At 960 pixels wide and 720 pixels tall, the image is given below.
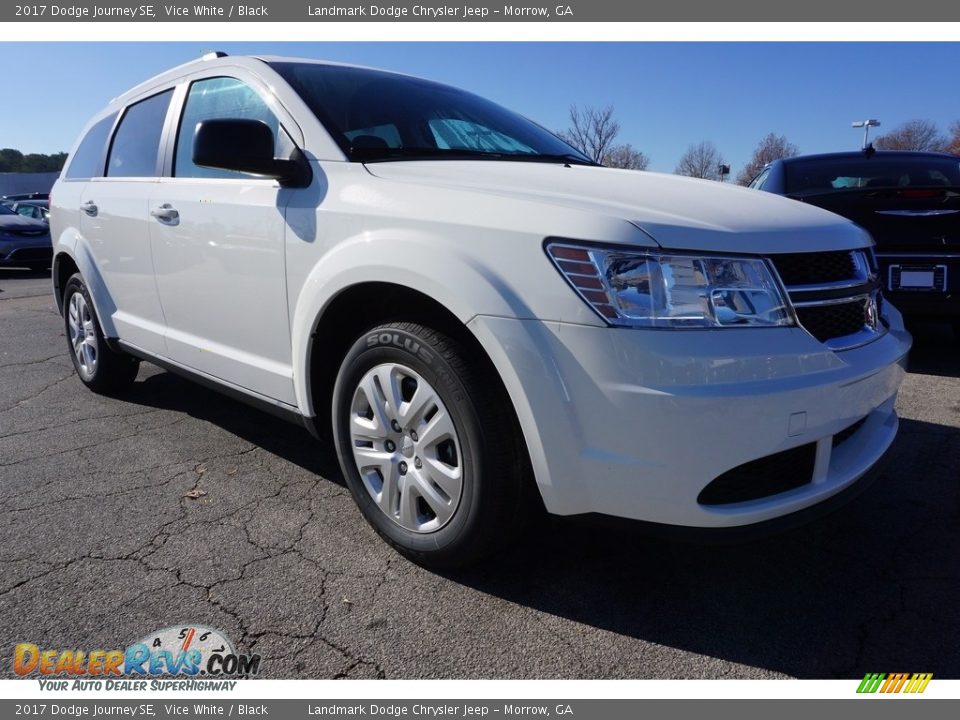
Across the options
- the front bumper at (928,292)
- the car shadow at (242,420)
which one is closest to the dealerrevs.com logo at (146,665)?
the car shadow at (242,420)

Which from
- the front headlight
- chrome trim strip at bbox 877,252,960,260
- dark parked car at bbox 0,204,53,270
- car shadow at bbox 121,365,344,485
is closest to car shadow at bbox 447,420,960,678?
the front headlight

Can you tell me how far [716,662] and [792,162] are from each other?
15.0 feet

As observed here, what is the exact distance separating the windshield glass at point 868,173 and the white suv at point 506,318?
9.33 feet

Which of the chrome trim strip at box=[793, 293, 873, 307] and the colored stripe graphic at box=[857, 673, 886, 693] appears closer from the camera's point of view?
the colored stripe graphic at box=[857, 673, 886, 693]

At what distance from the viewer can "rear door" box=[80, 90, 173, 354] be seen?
337 centimetres

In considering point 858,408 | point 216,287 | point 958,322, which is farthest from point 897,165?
point 216,287

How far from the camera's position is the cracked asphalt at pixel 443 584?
1.86 metres

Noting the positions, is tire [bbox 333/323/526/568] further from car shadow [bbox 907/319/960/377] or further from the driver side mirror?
car shadow [bbox 907/319/960/377]

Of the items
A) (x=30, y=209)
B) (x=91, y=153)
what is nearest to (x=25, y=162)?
(x=30, y=209)

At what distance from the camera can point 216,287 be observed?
9.33 feet

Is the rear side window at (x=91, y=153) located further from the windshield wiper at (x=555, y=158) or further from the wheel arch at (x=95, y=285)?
the windshield wiper at (x=555, y=158)

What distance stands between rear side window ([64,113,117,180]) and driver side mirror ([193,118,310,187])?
83.4 inches

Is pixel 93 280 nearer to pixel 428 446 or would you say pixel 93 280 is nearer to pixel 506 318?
pixel 428 446

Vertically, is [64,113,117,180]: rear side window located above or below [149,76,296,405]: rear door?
above
